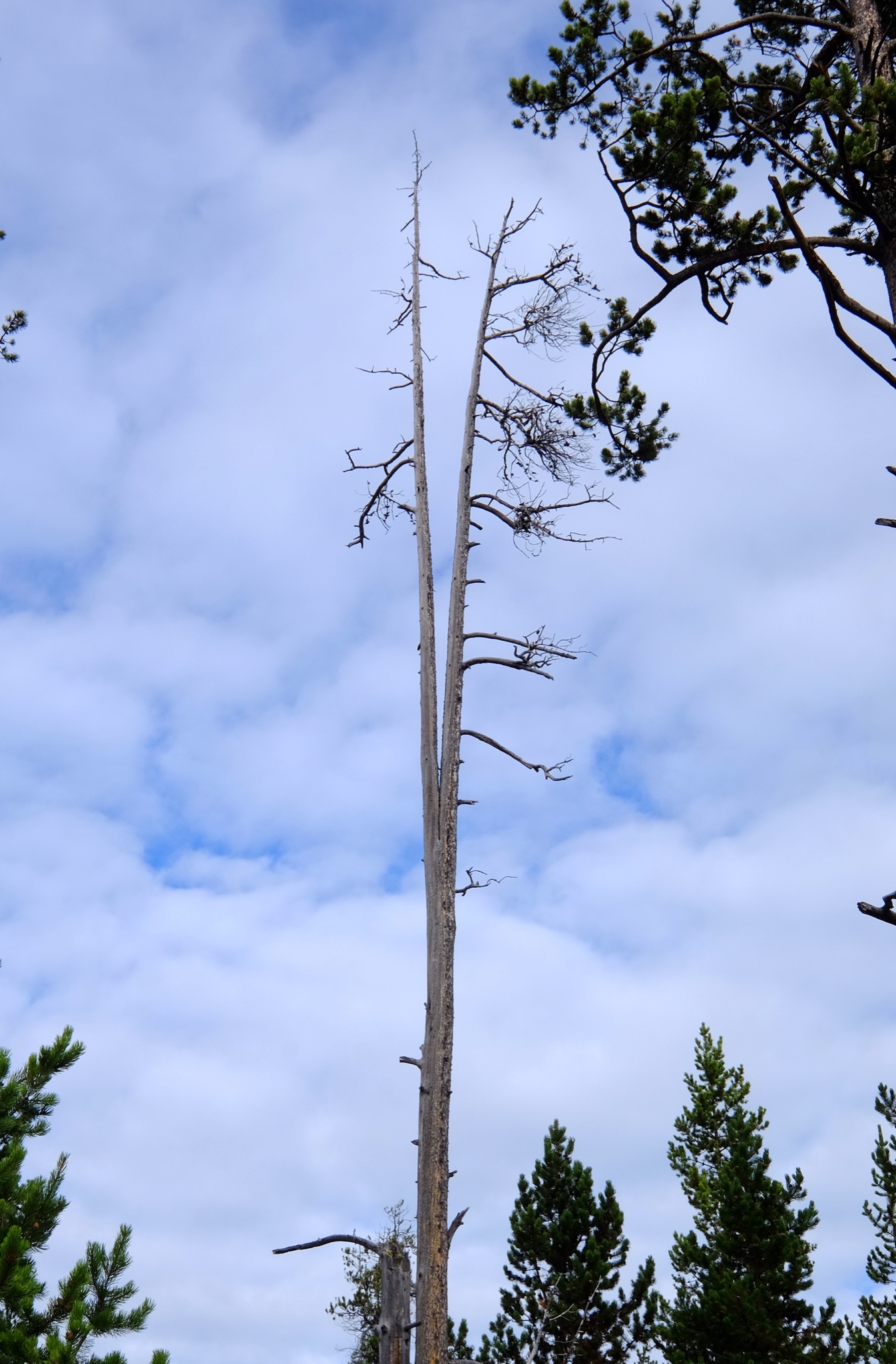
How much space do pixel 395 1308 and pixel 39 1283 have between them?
2.32m

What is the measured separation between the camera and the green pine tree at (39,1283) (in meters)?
6.70

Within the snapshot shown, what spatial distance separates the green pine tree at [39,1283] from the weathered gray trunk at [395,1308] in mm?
1557

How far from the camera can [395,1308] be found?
7773 mm

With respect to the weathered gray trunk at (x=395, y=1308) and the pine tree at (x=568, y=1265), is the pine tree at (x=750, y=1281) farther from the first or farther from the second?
the weathered gray trunk at (x=395, y=1308)

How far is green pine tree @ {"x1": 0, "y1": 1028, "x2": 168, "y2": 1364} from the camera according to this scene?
670 centimetres

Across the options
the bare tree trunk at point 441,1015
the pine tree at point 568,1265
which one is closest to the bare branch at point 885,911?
the bare tree trunk at point 441,1015

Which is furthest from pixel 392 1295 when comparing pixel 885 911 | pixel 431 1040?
pixel 885 911

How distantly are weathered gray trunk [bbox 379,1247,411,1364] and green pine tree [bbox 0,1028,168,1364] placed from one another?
1557mm

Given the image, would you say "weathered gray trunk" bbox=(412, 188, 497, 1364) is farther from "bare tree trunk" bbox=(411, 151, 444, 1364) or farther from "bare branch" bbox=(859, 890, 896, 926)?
"bare branch" bbox=(859, 890, 896, 926)

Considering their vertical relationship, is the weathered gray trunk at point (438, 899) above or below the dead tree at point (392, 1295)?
above

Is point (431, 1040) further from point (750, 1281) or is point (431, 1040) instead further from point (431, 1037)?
point (750, 1281)

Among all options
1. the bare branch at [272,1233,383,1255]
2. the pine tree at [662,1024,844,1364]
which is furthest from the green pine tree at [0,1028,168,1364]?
the pine tree at [662,1024,844,1364]

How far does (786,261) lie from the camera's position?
7.76 metres

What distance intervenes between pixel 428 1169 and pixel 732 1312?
1163 centimetres
